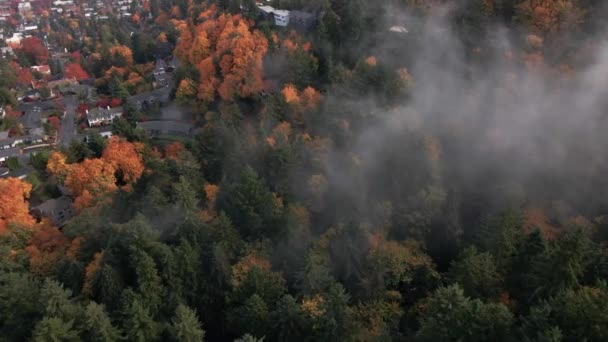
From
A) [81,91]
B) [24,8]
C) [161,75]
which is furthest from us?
[24,8]

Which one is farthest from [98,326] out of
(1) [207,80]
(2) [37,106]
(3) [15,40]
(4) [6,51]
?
(3) [15,40]

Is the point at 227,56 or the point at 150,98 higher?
the point at 227,56

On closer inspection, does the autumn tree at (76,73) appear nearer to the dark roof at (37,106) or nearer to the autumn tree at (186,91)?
the dark roof at (37,106)

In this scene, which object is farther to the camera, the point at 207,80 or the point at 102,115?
the point at 102,115

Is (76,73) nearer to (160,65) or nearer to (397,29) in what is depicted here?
(160,65)

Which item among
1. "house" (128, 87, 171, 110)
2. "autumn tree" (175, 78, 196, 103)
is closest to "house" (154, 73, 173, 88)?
"house" (128, 87, 171, 110)

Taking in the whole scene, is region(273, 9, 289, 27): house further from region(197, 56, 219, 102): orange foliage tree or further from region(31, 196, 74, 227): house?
region(31, 196, 74, 227): house
